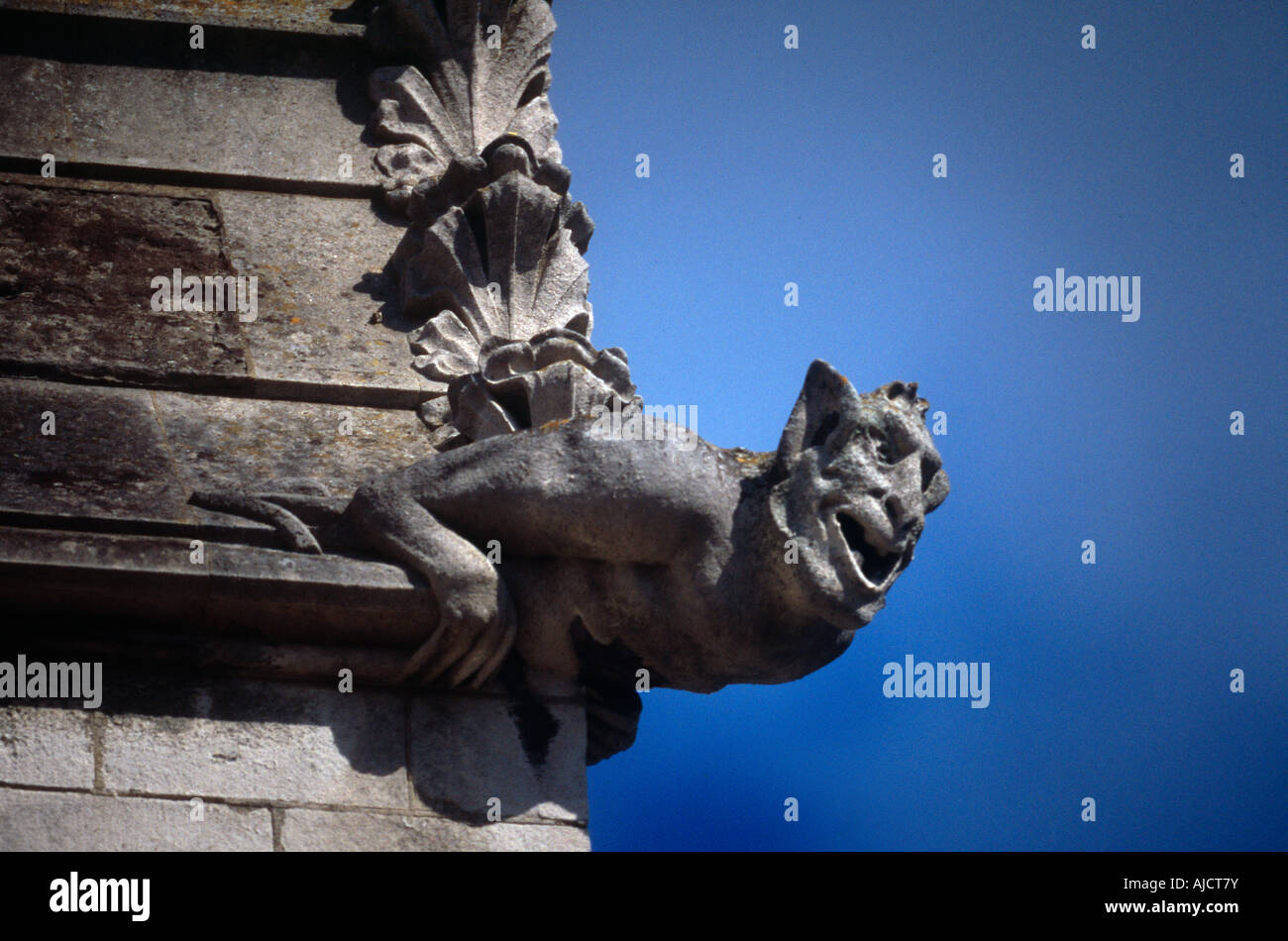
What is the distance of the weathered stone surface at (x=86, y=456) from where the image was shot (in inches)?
183

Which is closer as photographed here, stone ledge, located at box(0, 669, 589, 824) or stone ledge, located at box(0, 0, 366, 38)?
stone ledge, located at box(0, 669, 589, 824)

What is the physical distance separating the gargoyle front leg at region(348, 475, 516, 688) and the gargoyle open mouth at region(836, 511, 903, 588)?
0.77m

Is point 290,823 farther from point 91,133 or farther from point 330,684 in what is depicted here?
point 91,133

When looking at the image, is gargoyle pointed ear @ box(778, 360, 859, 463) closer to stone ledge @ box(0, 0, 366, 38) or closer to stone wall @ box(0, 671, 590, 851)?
stone wall @ box(0, 671, 590, 851)

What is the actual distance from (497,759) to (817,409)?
3.47ft

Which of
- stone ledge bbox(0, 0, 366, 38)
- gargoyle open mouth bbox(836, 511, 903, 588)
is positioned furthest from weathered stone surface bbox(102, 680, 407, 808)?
stone ledge bbox(0, 0, 366, 38)

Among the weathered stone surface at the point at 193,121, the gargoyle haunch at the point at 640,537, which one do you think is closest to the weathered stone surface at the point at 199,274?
the weathered stone surface at the point at 193,121

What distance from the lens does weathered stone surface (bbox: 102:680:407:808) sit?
4363 mm

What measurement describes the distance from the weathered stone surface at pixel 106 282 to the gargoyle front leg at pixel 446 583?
87 cm

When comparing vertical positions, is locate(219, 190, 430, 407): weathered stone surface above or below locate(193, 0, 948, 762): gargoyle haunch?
above

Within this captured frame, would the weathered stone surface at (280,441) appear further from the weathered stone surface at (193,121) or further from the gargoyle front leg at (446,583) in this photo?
the weathered stone surface at (193,121)

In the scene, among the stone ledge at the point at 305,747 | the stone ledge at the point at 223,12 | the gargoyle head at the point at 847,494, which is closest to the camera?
the stone ledge at the point at 305,747

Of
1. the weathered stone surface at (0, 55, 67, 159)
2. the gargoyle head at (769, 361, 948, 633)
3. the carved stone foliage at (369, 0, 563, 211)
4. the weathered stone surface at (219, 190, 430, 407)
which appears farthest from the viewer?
the carved stone foliage at (369, 0, 563, 211)

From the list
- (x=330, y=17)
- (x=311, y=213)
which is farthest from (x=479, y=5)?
(x=311, y=213)
